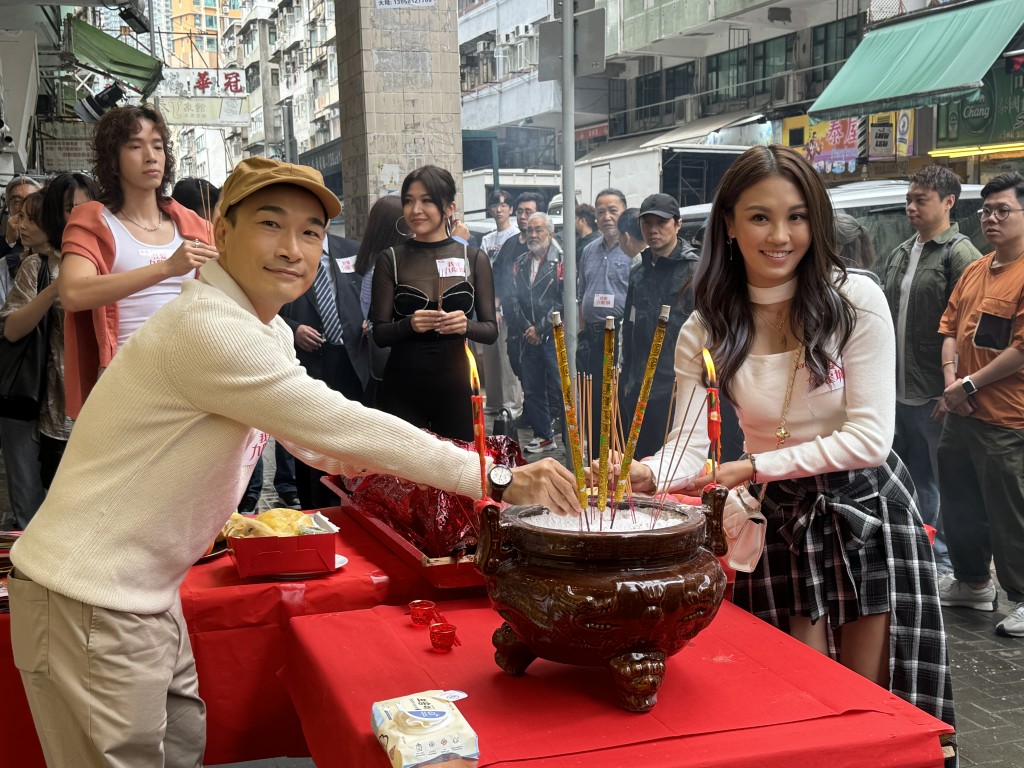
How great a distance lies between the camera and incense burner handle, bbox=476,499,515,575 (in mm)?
1467

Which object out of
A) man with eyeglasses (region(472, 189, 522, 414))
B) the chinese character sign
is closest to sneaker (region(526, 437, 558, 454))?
man with eyeglasses (region(472, 189, 522, 414))

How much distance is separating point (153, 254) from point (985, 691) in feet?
9.81

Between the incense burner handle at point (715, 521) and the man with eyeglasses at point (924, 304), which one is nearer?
the incense burner handle at point (715, 521)

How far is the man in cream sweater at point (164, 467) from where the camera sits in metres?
1.58

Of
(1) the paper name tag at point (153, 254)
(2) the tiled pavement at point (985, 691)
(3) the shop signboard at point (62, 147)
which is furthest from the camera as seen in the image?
(3) the shop signboard at point (62, 147)

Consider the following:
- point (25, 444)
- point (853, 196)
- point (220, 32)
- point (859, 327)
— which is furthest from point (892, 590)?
point (220, 32)

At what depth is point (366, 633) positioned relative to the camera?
1787 millimetres

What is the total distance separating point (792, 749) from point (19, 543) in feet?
4.21

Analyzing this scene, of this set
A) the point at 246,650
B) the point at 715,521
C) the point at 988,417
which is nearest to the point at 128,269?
the point at 246,650

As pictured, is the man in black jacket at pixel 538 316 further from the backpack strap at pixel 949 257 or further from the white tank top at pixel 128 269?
the white tank top at pixel 128 269

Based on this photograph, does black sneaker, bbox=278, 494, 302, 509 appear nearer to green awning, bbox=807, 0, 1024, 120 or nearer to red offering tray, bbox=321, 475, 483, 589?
red offering tray, bbox=321, 475, 483, 589

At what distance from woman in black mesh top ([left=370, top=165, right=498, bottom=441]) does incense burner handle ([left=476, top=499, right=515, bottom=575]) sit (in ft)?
8.59

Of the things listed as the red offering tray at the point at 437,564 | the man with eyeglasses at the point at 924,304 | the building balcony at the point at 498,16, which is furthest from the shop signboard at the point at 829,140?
the red offering tray at the point at 437,564

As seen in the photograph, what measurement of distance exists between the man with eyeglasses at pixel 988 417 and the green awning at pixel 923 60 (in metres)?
0.73
